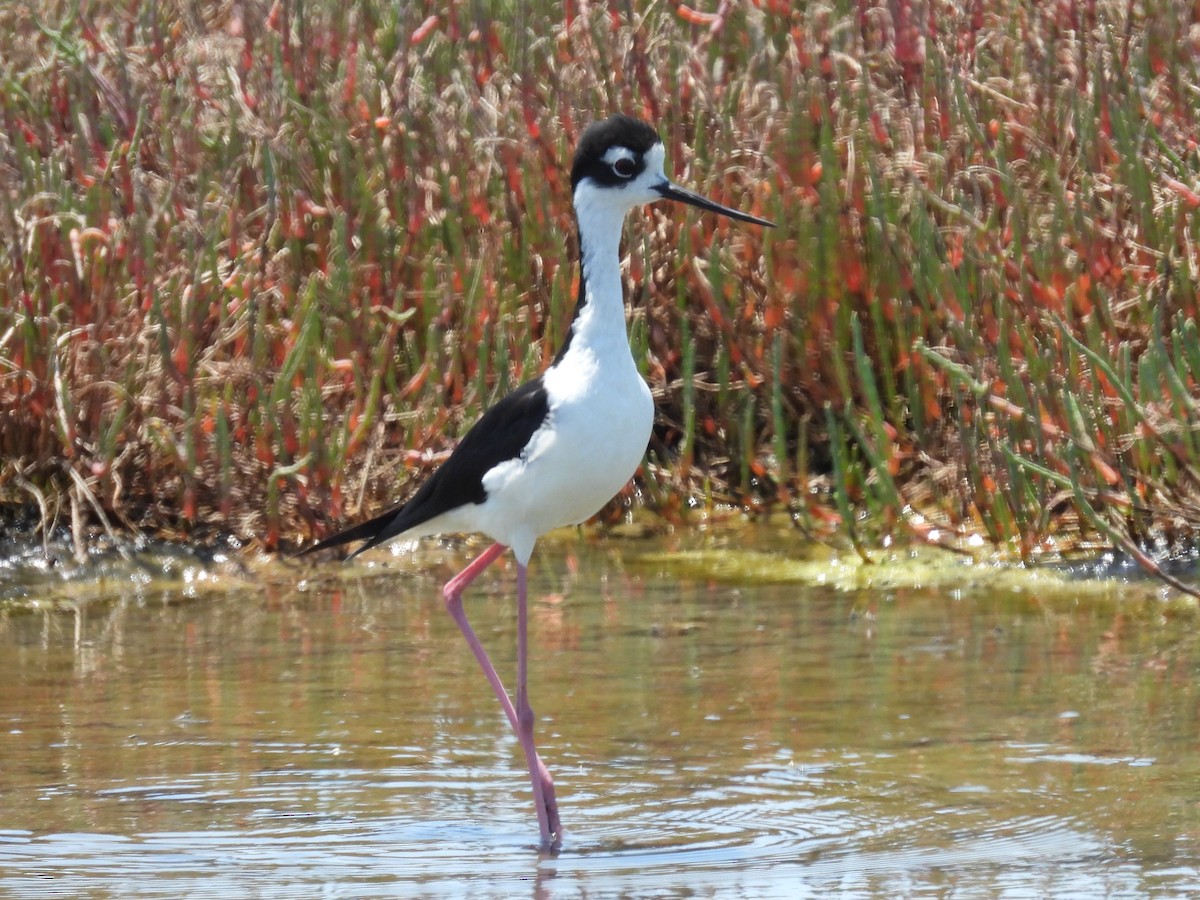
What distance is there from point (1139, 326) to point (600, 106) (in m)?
1.70

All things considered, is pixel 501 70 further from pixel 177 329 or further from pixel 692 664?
pixel 692 664

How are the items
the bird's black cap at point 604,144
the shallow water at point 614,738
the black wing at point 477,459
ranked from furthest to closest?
1. the bird's black cap at point 604,144
2. the black wing at point 477,459
3. the shallow water at point 614,738

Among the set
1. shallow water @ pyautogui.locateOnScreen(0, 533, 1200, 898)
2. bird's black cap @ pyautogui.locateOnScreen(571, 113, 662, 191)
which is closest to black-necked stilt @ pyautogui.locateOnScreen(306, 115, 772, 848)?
bird's black cap @ pyautogui.locateOnScreen(571, 113, 662, 191)

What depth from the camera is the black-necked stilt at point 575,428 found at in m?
3.39

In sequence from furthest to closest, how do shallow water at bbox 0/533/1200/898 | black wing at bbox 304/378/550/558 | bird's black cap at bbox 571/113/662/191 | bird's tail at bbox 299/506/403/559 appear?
bird's tail at bbox 299/506/403/559 < bird's black cap at bbox 571/113/662/191 < black wing at bbox 304/378/550/558 < shallow water at bbox 0/533/1200/898

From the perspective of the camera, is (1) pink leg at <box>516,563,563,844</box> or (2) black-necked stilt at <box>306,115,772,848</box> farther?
(2) black-necked stilt at <box>306,115,772,848</box>

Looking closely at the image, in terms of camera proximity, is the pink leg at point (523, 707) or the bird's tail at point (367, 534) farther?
the bird's tail at point (367, 534)

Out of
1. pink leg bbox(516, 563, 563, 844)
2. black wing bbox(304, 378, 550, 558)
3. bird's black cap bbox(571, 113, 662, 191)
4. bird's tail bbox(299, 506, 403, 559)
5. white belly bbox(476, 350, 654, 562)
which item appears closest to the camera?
pink leg bbox(516, 563, 563, 844)

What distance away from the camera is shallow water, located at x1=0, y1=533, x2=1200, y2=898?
2.97m

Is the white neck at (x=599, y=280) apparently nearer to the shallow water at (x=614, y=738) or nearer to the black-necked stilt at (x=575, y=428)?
the black-necked stilt at (x=575, y=428)

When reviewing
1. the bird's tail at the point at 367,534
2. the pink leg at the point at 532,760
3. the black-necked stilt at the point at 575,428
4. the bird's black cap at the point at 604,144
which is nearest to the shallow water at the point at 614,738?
the pink leg at the point at 532,760

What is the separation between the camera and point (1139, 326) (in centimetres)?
502

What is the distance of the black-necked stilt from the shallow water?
0.74ft

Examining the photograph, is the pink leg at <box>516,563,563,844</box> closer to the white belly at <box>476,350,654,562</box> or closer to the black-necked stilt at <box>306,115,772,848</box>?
the black-necked stilt at <box>306,115,772,848</box>
